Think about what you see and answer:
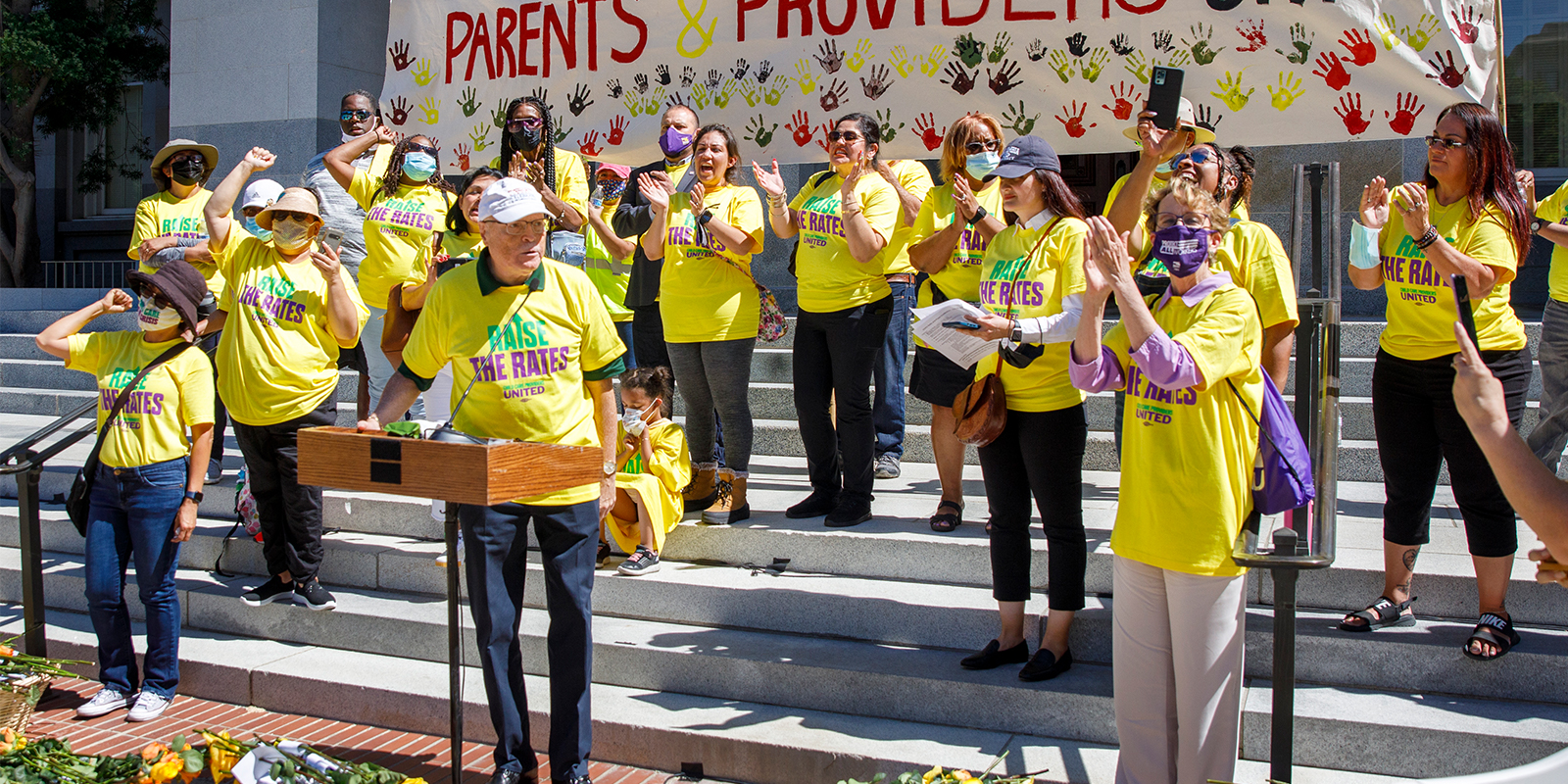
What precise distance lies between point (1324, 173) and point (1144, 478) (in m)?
1.53

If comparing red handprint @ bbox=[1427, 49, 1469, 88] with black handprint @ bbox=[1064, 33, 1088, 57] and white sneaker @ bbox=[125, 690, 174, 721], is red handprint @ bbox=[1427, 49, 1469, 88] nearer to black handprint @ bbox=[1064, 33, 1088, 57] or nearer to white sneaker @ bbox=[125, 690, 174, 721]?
black handprint @ bbox=[1064, 33, 1088, 57]

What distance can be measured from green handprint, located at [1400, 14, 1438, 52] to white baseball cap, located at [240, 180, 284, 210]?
5.40m

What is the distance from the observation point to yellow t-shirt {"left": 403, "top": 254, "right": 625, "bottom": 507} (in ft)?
13.0

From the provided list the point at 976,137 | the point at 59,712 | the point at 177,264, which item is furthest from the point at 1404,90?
the point at 59,712

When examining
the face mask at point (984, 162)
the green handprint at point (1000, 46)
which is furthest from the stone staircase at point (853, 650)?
the green handprint at point (1000, 46)

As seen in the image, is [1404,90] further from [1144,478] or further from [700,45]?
[700,45]

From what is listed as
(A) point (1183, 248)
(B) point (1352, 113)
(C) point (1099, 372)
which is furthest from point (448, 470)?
(B) point (1352, 113)

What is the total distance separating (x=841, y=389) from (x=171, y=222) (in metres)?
4.28

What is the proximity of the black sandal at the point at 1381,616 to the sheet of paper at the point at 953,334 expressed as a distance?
1.67 meters

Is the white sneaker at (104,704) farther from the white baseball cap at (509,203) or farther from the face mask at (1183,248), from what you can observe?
the face mask at (1183,248)

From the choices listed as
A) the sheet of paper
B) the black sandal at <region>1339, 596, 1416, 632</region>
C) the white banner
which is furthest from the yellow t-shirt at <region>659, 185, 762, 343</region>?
the black sandal at <region>1339, 596, 1416, 632</region>

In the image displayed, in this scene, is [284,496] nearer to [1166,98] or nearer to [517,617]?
[517,617]

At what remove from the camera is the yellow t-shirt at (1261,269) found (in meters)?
4.00

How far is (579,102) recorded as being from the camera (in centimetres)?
698
